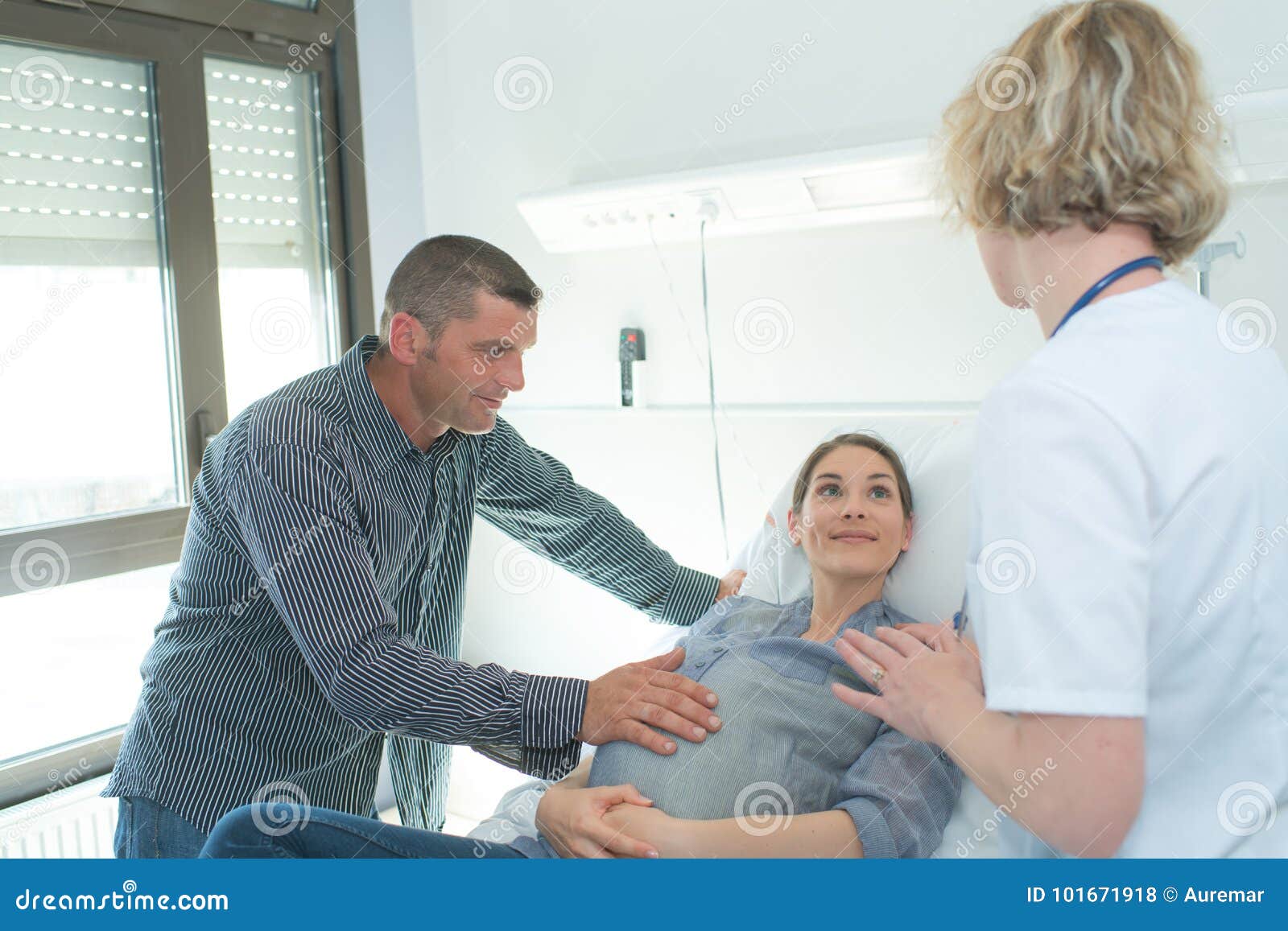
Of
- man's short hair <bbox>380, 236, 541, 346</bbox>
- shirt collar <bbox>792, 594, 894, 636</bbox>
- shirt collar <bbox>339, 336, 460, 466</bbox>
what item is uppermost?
man's short hair <bbox>380, 236, 541, 346</bbox>

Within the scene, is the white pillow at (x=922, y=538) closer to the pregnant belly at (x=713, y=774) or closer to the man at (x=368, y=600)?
the man at (x=368, y=600)

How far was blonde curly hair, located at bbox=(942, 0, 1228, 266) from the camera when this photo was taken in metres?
0.90

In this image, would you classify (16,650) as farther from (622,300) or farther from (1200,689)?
(1200,689)

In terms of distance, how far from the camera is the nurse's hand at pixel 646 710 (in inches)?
57.9

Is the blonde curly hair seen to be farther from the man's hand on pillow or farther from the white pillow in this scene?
the man's hand on pillow

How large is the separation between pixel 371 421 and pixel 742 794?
0.84 meters

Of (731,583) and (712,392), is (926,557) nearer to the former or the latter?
(731,583)

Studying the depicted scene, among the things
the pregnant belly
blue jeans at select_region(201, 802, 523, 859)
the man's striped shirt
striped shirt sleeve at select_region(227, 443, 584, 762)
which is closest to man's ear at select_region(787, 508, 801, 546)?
the man's striped shirt

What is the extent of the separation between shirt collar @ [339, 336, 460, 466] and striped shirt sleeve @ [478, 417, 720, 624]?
0.27 m

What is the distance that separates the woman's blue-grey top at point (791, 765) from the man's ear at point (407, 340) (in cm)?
73

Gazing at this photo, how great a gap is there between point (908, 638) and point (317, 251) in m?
2.75

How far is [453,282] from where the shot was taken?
1776mm

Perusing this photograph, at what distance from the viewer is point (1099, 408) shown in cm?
80
